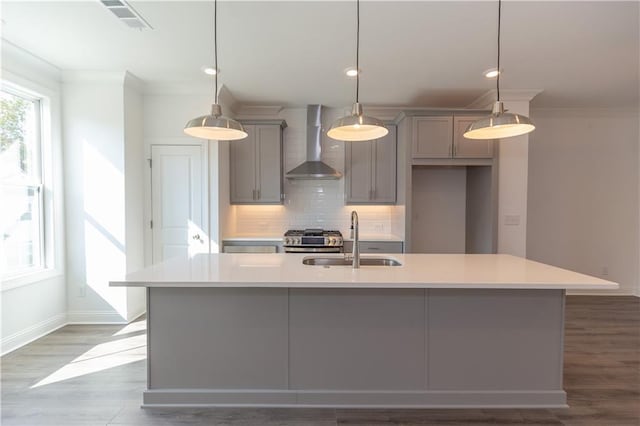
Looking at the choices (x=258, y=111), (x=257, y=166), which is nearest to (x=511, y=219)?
(x=257, y=166)

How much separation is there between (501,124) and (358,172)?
2.59 meters

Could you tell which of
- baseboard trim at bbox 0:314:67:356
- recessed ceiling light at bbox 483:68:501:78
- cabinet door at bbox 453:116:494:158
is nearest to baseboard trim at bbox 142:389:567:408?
baseboard trim at bbox 0:314:67:356

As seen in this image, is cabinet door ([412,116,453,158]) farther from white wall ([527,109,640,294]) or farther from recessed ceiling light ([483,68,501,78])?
white wall ([527,109,640,294])

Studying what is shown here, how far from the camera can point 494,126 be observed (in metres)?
2.14

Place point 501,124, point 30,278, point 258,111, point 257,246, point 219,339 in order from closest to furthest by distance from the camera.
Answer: point 501,124 → point 219,339 → point 30,278 → point 257,246 → point 258,111

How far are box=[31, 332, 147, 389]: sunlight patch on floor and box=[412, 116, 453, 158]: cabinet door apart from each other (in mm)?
3522

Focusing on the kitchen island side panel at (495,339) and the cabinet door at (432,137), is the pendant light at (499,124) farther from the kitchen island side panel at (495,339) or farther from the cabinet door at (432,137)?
the cabinet door at (432,137)

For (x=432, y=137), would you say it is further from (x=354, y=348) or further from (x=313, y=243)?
(x=354, y=348)

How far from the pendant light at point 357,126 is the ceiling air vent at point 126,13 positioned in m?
1.60

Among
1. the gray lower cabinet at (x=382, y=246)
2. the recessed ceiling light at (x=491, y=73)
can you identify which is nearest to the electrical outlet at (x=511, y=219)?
Answer: the gray lower cabinet at (x=382, y=246)

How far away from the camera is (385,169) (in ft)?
15.0

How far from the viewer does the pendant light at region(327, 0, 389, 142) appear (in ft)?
7.14

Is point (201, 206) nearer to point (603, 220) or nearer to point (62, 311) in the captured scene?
point (62, 311)

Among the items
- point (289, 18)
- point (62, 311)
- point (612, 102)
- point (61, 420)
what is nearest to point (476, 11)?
point (289, 18)
